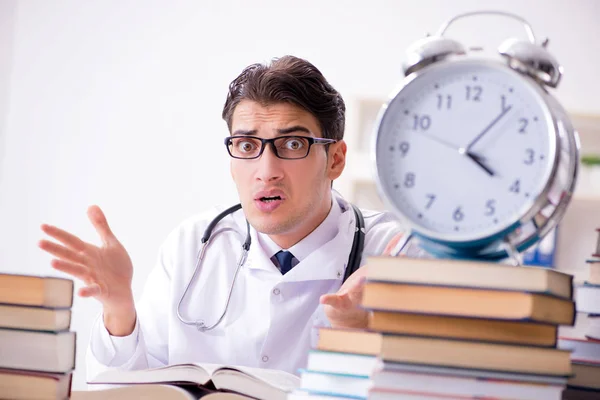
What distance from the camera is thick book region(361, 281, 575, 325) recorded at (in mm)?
807

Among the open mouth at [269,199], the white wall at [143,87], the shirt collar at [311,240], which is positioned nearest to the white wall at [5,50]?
the white wall at [143,87]

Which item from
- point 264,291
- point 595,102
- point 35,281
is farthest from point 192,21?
point 35,281

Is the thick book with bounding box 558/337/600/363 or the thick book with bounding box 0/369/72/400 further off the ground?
the thick book with bounding box 558/337/600/363

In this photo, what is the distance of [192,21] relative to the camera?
165 inches

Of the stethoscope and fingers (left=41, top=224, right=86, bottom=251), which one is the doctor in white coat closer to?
the stethoscope

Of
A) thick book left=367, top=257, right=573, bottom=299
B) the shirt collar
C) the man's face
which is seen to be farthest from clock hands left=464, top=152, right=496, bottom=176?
the shirt collar

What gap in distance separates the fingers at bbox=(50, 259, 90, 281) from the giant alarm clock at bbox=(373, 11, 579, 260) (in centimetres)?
65

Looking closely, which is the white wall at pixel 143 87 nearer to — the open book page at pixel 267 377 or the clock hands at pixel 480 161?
the open book page at pixel 267 377

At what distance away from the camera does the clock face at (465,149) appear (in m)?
0.89

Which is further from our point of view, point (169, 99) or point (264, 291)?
point (169, 99)

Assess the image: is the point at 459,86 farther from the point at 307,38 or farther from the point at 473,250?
the point at 307,38

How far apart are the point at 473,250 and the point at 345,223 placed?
1.23 metres

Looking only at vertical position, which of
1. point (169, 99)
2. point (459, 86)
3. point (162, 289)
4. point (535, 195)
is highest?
point (169, 99)

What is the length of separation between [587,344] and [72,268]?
0.88m
